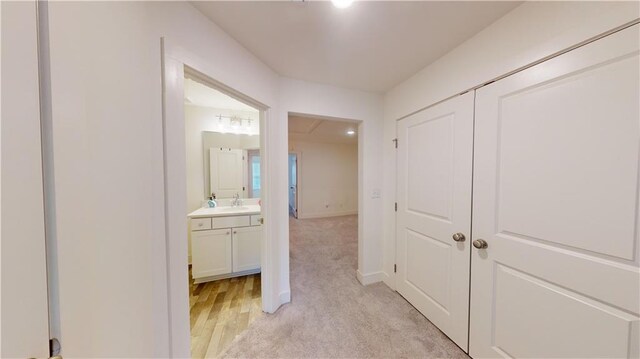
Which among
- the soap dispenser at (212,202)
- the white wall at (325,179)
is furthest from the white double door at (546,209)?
the white wall at (325,179)

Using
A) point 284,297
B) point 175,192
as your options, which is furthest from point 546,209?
point 284,297

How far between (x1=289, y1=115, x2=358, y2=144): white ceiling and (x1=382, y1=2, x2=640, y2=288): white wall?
1492 millimetres

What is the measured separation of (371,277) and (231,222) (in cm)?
183

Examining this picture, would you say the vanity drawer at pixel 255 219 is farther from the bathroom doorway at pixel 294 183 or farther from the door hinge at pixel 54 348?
the bathroom doorway at pixel 294 183

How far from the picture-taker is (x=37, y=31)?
55 cm

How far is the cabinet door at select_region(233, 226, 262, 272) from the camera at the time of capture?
2.48 meters

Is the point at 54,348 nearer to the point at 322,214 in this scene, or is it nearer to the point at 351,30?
the point at 351,30

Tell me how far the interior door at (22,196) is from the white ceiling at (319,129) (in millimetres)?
2761

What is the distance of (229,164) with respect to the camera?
9.80 ft

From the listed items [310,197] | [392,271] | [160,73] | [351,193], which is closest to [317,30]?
[160,73]

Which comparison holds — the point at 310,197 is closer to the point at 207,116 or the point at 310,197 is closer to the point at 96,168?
the point at 207,116

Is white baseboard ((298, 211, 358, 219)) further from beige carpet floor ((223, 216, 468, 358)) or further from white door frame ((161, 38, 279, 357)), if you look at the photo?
white door frame ((161, 38, 279, 357))

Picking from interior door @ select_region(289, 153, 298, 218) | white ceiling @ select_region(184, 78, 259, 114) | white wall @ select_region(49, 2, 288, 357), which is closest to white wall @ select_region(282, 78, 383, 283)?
white ceiling @ select_region(184, 78, 259, 114)

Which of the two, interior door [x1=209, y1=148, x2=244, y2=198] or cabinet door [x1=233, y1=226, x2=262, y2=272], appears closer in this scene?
cabinet door [x1=233, y1=226, x2=262, y2=272]
